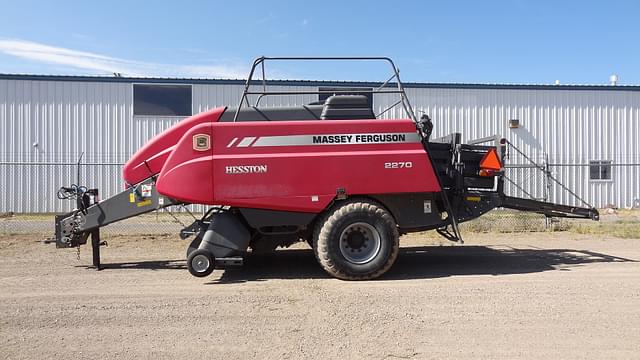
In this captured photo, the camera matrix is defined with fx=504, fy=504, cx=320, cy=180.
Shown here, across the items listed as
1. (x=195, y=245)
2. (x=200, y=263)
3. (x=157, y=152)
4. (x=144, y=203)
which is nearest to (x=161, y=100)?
(x=157, y=152)

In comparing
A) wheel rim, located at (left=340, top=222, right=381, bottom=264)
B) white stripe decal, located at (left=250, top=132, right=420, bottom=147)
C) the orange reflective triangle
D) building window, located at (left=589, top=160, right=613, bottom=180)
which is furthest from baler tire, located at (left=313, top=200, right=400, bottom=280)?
building window, located at (left=589, top=160, right=613, bottom=180)

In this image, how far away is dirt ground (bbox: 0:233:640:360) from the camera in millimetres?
4441

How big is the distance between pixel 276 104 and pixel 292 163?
12.4 metres

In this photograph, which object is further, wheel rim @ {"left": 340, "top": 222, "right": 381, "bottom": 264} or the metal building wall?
the metal building wall

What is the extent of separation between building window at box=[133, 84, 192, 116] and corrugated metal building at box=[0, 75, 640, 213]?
0.13ft

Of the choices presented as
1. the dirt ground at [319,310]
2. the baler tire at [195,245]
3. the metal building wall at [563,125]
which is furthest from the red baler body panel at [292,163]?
the metal building wall at [563,125]

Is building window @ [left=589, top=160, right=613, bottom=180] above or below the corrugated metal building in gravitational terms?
below

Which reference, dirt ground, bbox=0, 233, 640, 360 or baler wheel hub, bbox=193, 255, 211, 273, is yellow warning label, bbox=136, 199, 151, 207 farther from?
baler wheel hub, bbox=193, 255, 211, 273

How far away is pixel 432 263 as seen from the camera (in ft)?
28.3

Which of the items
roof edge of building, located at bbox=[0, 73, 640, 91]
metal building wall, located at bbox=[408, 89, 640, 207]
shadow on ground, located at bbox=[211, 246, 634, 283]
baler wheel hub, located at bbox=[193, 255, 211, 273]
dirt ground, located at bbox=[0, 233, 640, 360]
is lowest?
dirt ground, located at bbox=[0, 233, 640, 360]

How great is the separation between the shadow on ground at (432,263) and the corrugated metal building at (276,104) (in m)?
8.54

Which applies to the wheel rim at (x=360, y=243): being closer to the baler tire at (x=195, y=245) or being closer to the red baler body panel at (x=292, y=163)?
the red baler body panel at (x=292, y=163)

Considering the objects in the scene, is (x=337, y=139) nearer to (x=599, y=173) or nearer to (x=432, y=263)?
(x=432, y=263)

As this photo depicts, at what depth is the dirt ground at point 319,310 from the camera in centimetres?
444
